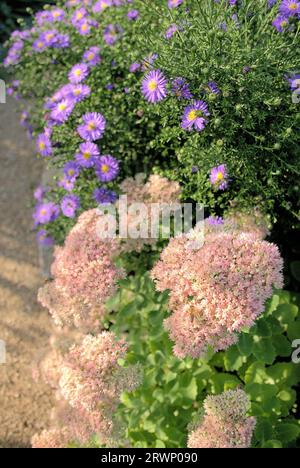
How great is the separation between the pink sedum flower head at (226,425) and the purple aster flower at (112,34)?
174cm

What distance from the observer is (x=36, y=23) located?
11.0 feet

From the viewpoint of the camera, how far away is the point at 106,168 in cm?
252

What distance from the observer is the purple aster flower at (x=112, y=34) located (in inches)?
109

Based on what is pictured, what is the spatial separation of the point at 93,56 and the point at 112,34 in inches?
6.8

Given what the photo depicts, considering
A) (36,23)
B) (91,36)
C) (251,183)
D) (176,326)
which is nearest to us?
(176,326)

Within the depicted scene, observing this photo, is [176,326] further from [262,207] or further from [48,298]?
[262,207]

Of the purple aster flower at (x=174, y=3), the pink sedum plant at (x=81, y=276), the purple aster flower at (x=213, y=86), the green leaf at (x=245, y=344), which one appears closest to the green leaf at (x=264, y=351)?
the green leaf at (x=245, y=344)

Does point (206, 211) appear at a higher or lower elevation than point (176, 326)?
higher

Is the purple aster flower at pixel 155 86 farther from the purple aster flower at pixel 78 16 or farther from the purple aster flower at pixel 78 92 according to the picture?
the purple aster flower at pixel 78 16

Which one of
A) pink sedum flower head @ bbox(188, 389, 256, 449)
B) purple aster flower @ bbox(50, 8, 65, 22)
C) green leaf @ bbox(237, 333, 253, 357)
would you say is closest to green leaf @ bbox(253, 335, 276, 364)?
green leaf @ bbox(237, 333, 253, 357)

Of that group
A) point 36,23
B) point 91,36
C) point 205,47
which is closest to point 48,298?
point 205,47

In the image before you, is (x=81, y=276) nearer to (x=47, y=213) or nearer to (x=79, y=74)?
(x=47, y=213)

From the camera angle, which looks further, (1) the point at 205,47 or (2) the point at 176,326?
(1) the point at 205,47
